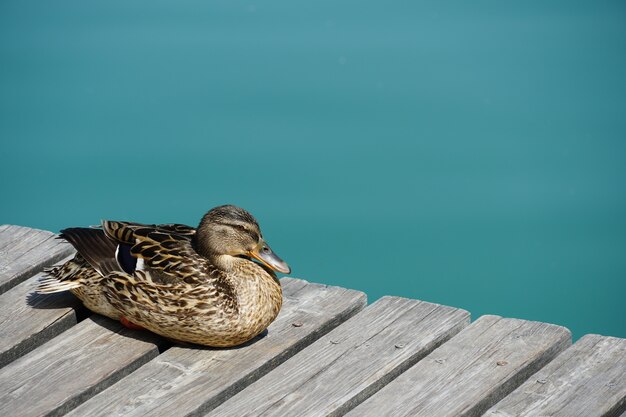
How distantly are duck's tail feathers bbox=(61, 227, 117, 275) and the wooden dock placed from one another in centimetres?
26

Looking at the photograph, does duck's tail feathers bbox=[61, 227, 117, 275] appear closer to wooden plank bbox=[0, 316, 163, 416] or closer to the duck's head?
wooden plank bbox=[0, 316, 163, 416]

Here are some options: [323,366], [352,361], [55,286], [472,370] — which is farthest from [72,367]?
[472,370]

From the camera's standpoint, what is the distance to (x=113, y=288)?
398 centimetres

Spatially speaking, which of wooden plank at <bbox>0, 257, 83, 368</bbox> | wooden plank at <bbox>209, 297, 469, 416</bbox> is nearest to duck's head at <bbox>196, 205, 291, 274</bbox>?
wooden plank at <bbox>209, 297, 469, 416</bbox>

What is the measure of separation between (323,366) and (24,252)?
5.39 feet

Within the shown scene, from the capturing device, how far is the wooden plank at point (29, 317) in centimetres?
400

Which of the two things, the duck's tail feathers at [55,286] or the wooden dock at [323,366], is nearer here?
the wooden dock at [323,366]

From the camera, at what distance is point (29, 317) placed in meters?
4.19

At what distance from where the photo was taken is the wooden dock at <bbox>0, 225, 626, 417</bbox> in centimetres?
357

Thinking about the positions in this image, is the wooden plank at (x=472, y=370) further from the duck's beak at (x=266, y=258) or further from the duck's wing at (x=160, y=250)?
the duck's wing at (x=160, y=250)

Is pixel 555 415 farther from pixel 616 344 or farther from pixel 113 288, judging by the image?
pixel 113 288

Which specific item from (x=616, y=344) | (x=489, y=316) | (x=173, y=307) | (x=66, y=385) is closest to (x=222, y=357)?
(x=173, y=307)

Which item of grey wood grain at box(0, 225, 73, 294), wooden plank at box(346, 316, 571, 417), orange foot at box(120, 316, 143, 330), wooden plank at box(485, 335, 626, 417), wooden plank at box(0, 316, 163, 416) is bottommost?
wooden plank at box(485, 335, 626, 417)

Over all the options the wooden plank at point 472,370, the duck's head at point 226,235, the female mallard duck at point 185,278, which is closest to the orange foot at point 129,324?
the female mallard duck at point 185,278
